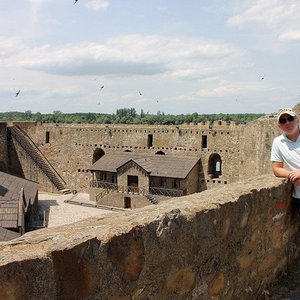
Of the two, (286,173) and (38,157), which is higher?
(286,173)

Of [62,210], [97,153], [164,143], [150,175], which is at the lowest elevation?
[62,210]

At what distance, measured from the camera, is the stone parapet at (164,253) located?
2065 millimetres

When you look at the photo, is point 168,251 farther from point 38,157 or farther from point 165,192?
point 38,157

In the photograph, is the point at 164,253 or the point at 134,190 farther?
the point at 134,190

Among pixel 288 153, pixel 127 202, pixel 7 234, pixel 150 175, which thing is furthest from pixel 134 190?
pixel 288 153

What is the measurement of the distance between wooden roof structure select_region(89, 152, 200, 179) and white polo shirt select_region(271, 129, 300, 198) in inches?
868

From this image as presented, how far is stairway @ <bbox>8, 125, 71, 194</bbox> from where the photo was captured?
33438mm

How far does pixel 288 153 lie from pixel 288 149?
0.05 metres

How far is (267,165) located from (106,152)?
51.7 ft

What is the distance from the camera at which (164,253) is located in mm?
2652

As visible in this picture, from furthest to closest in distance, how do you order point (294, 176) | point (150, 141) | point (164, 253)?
point (150, 141) → point (294, 176) → point (164, 253)

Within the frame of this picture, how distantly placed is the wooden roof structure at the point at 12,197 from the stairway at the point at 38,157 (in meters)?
7.13

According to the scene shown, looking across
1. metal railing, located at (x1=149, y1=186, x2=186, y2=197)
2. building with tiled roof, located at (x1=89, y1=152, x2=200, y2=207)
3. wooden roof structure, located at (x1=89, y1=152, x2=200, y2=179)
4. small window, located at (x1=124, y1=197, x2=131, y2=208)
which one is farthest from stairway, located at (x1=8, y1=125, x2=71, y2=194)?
metal railing, located at (x1=149, y1=186, x2=186, y2=197)

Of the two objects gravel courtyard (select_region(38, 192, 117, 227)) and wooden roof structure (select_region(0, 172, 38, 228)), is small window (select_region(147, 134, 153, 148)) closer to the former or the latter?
gravel courtyard (select_region(38, 192, 117, 227))
